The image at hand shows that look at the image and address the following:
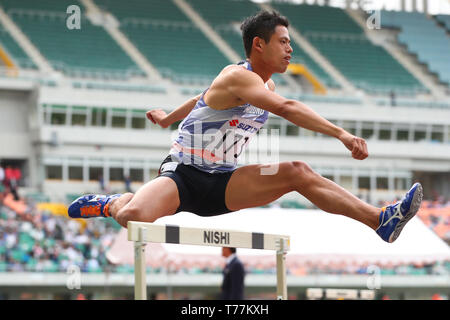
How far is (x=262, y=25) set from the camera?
16.7 ft

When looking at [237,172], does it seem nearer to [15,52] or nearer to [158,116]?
[158,116]

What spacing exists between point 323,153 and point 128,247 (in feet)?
72.8

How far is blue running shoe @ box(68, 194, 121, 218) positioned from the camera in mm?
5422

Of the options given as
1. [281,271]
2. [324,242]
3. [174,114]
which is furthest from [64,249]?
[281,271]

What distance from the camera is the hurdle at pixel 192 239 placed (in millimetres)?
4145

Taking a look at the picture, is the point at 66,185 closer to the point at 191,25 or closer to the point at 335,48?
the point at 191,25

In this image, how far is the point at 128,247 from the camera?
39.7 feet

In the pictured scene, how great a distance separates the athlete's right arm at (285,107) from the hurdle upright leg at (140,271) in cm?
108

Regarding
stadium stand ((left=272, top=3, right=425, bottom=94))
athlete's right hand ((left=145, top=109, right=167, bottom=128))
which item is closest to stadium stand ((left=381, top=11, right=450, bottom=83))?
stadium stand ((left=272, top=3, right=425, bottom=94))

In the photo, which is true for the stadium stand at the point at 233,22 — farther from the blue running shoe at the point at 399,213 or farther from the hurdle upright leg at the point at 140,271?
the hurdle upright leg at the point at 140,271

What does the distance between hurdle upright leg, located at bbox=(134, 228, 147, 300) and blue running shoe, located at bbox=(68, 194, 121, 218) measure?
4.04ft

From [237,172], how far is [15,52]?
28.2 metres
